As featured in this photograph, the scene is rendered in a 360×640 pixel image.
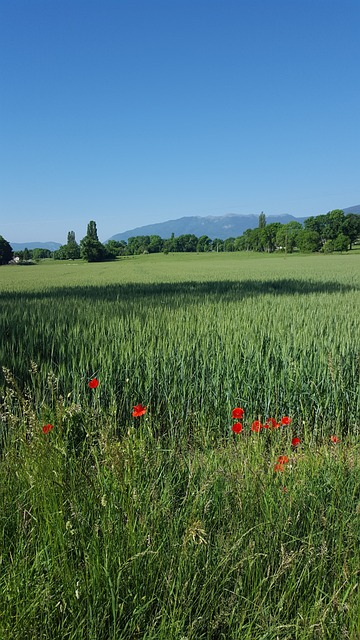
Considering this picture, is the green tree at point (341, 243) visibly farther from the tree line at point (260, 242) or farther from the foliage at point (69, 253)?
the foliage at point (69, 253)

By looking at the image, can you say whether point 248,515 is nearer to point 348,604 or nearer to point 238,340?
point 348,604

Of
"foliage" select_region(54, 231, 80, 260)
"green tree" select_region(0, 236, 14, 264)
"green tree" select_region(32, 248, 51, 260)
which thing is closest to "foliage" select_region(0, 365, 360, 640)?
"green tree" select_region(0, 236, 14, 264)

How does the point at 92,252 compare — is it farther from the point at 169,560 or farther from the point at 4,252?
the point at 169,560

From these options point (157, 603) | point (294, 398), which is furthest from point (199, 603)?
point (294, 398)

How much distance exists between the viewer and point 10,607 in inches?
58.5

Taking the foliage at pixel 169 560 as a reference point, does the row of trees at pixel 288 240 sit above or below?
above

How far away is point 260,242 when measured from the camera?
398 ft

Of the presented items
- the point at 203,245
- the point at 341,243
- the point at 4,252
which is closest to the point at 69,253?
the point at 4,252

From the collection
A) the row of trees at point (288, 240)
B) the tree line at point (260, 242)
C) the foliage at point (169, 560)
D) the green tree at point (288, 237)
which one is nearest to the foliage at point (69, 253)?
the tree line at point (260, 242)

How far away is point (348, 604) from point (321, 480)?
799 mm

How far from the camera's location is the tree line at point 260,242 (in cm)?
9338

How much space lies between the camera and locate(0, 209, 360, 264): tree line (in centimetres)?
9338

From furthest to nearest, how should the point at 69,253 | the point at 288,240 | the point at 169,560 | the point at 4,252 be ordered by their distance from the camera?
the point at 69,253, the point at 288,240, the point at 4,252, the point at 169,560

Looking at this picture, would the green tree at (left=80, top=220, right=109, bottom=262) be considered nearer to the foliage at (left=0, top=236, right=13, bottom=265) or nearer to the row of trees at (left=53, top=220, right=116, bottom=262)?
the row of trees at (left=53, top=220, right=116, bottom=262)
